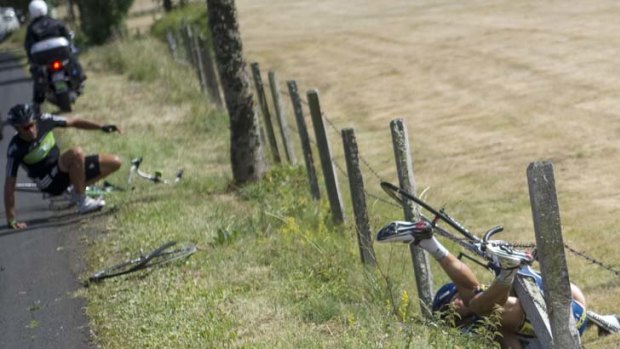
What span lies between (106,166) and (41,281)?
306 cm

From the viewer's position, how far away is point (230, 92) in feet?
44.9

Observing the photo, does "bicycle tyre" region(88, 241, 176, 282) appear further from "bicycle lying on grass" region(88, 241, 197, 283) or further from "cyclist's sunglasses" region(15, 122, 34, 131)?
"cyclist's sunglasses" region(15, 122, 34, 131)

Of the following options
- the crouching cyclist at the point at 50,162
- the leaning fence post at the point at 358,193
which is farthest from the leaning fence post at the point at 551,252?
the crouching cyclist at the point at 50,162

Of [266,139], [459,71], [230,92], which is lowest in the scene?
[459,71]

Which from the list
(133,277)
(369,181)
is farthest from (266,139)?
(133,277)

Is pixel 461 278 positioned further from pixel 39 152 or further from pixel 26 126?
pixel 39 152

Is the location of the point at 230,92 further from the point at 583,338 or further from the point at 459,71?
the point at 459,71

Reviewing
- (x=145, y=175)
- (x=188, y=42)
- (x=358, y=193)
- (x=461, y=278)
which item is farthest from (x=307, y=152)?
(x=188, y=42)

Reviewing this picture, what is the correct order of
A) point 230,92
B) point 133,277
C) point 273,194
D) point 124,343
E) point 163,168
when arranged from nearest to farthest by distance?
1. point 124,343
2. point 133,277
3. point 273,194
4. point 230,92
5. point 163,168

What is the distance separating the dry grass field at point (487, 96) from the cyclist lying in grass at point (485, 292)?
2.04m

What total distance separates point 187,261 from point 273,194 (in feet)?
8.47

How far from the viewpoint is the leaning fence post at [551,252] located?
661 cm

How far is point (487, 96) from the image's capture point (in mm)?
21562

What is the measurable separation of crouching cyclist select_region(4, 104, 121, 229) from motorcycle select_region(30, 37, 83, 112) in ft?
22.6
